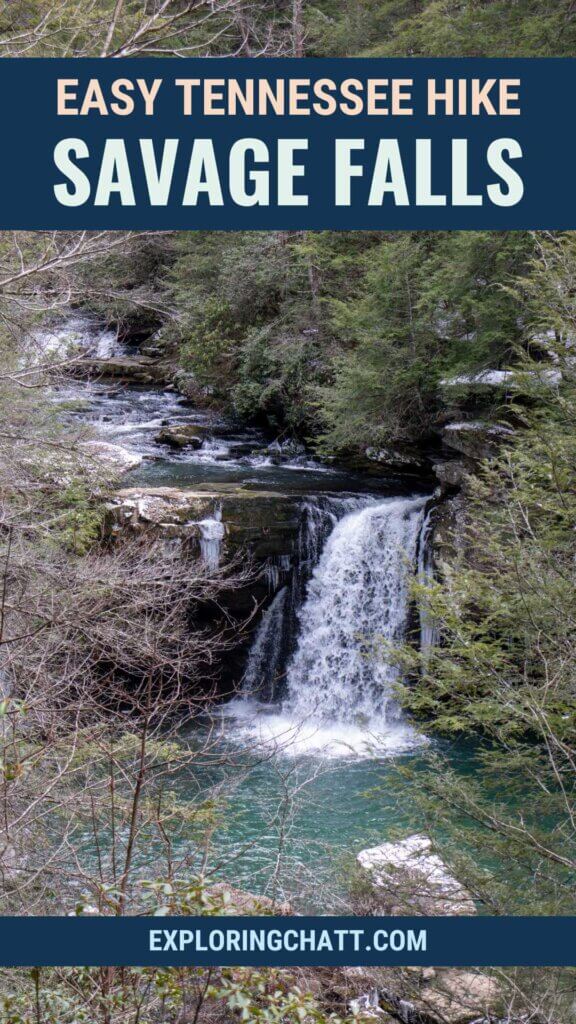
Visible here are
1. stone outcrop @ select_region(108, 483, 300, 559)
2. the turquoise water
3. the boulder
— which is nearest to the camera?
the boulder

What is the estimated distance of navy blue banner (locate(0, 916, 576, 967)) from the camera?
2.78 metres

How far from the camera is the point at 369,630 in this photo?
11.3 meters

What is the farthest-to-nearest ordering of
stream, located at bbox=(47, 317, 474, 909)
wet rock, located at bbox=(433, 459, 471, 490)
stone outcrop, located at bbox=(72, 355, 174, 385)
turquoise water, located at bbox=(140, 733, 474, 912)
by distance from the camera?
1. stone outcrop, located at bbox=(72, 355, 174, 385)
2. wet rock, located at bbox=(433, 459, 471, 490)
3. stream, located at bbox=(47, 317, 474, 909)
4. turquoise water, located at bbox=(140, 733, 474, 912)

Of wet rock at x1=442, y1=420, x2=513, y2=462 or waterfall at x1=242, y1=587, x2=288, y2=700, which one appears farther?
waterfall at x1=242, y1=587, x2=288, y2=700

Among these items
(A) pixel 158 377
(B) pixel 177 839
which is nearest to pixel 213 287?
(A) pixel 158 377

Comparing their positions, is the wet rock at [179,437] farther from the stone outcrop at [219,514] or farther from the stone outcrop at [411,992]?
the stone outcrop at [411,992]

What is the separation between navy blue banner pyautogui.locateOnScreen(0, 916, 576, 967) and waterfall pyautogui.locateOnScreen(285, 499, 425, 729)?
8184mm

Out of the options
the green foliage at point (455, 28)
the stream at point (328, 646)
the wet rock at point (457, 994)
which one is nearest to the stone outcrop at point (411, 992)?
the wet rock at point (457, 994)

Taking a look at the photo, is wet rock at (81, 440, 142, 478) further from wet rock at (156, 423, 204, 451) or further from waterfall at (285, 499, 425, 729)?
waterfall at (285, 499, 425, 729)

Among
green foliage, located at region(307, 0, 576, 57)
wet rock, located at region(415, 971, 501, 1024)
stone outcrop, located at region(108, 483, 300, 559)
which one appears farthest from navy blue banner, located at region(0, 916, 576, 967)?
green foliage, located at region(307, 0, 576, 57)

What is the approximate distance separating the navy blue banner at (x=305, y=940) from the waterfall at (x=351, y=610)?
26.8 ft

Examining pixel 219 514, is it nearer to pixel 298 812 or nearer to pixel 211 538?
pixel 211 538

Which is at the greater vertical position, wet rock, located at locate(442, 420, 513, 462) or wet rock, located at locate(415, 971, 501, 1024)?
wet rock, located at locate(442, 420, 513, 462)

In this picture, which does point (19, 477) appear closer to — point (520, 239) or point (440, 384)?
point (440, 384)
